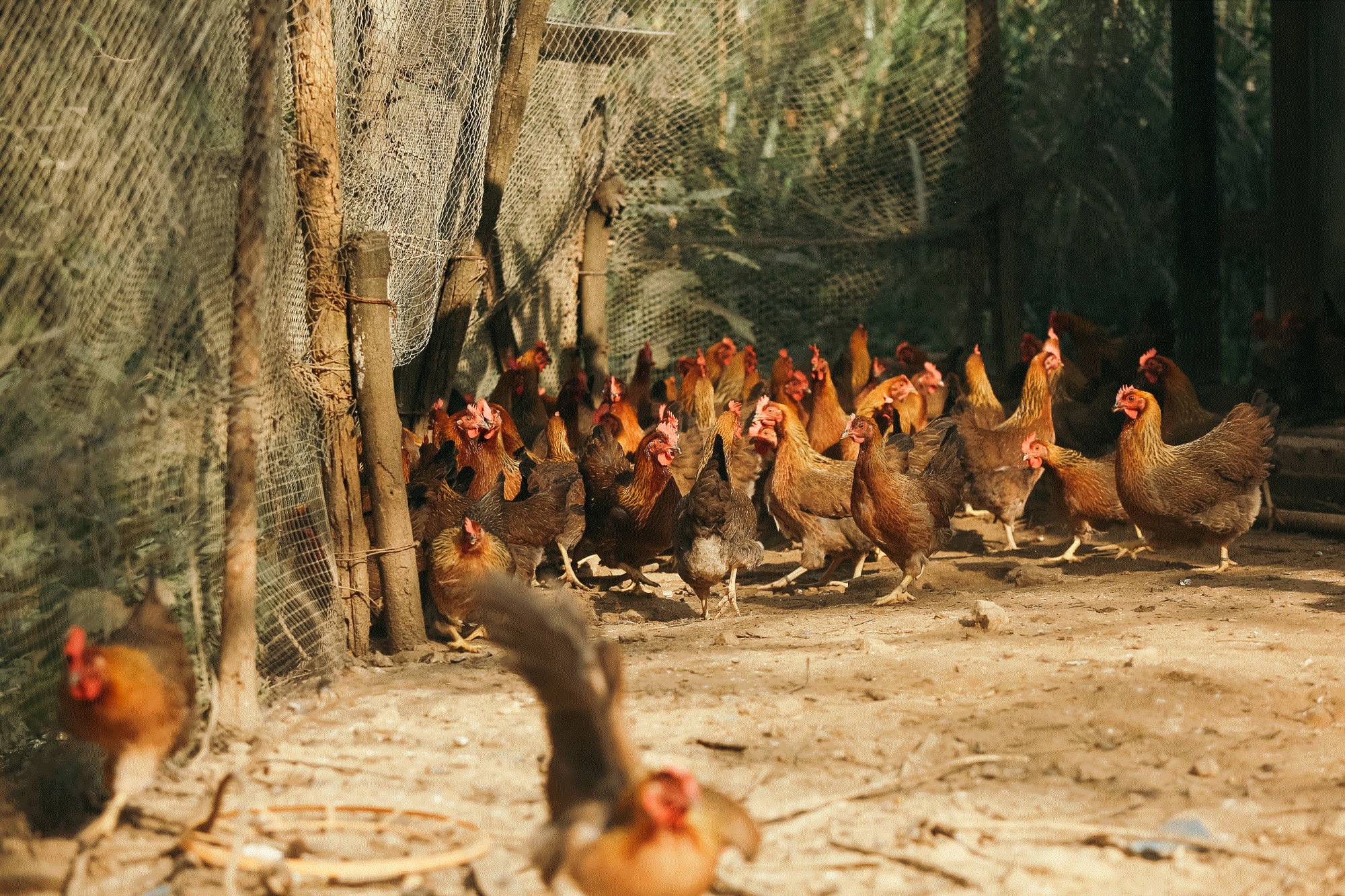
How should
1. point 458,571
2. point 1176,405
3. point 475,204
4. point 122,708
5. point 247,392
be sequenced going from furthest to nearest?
point 1176,405 → point 475,204 → point 458,571 → point 247,392 → point 122,708

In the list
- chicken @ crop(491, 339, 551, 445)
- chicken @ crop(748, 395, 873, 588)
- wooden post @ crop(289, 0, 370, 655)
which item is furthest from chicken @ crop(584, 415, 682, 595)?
wooden post @ crop(289, 0, 370, 655)

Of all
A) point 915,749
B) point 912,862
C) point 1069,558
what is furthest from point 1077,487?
point 912,862

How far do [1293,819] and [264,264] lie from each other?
3.53 m

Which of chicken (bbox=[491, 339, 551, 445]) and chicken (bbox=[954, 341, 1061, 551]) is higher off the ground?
chicken (bbox=[491, 339, 551, 445])

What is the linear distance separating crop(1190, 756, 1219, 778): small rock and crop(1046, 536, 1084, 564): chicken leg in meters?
3.79

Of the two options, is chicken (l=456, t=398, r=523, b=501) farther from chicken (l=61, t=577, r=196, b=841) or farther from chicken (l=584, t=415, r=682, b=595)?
chicken (l=61, t=577, r=196, b=841)

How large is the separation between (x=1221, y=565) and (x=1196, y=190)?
471 centimetres

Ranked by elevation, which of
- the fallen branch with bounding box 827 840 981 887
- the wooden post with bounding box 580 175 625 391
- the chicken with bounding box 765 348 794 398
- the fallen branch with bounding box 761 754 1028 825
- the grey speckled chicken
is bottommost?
the fallen branch with bounding box 827 840 981 887

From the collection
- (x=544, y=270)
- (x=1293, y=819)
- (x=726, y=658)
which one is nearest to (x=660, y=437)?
(x=726, y=658)

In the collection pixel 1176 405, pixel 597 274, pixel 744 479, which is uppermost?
pixel 597 274

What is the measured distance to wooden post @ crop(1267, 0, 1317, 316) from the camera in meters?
10.5

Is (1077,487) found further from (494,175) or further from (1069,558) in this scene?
(494,175)

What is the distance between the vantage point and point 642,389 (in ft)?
31.8

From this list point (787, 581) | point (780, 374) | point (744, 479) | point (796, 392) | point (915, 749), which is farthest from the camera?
point (780, 374)
